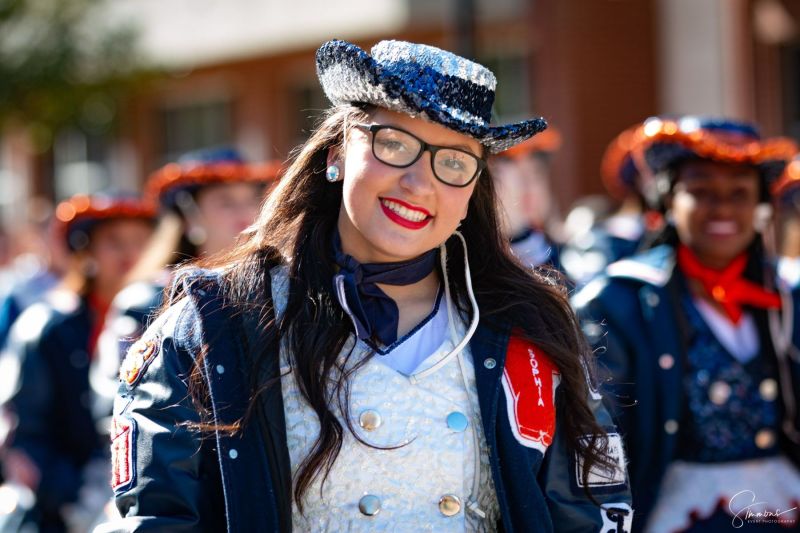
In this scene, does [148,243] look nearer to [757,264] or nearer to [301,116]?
[757,264]

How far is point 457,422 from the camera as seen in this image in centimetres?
269

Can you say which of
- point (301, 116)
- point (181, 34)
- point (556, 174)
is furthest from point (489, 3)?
point (181, 34)

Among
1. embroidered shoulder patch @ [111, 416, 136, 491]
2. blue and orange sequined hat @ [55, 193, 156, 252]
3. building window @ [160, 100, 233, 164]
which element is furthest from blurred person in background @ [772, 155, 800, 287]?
building window @ [160, 100, 233, 164]

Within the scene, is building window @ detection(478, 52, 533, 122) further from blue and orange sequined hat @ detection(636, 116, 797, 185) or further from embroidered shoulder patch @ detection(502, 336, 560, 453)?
embroidered shoulder patch @ detection(502, 336, 560, 453)

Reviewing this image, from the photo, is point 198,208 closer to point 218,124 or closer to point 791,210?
point 791,210

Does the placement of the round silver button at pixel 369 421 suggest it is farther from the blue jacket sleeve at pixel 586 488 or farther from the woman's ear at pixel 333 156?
the woman's ear at pixel 333 156

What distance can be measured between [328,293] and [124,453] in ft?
2.06

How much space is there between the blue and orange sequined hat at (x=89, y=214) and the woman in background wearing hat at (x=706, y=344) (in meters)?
3.33

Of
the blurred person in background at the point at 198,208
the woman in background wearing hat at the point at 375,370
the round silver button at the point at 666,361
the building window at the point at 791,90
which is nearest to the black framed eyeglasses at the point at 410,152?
A: the woman in background wearing hat at the point at 375,370

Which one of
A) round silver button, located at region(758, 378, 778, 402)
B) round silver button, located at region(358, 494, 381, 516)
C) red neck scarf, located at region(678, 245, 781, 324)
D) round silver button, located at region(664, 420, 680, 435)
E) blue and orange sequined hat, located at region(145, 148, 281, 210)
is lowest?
round silver button, located at region(664, 420, 680, 435)

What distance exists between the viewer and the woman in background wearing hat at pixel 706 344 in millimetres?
4164

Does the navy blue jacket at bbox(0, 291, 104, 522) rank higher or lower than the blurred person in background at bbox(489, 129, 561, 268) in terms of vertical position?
lower

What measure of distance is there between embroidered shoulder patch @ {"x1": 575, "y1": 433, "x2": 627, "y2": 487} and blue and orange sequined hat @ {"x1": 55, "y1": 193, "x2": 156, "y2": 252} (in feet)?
14.5

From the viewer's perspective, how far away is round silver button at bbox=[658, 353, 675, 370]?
4.18 metres
